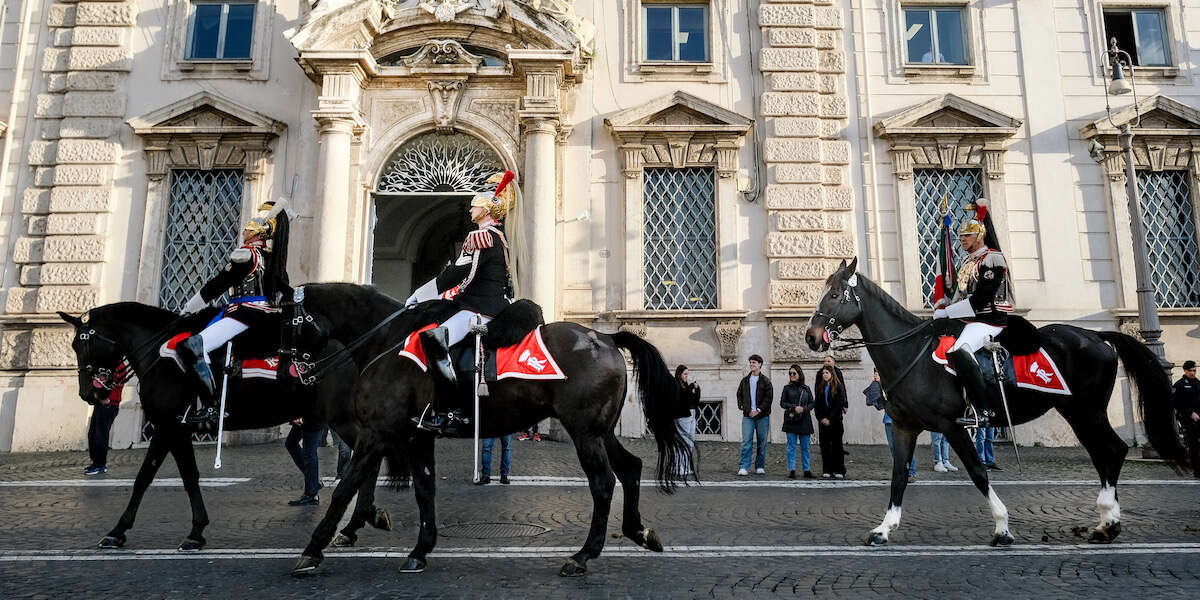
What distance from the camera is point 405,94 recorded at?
14867mm

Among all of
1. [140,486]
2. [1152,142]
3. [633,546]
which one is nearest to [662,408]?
[633,546]

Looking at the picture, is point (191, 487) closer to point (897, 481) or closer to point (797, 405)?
point (897, 481)

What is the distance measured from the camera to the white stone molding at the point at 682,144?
14641 millimetres

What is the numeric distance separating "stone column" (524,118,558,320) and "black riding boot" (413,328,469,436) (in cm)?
778

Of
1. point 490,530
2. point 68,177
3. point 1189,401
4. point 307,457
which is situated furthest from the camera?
point 68,177

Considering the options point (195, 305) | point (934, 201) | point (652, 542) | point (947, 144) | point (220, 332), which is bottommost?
point (652, 542)

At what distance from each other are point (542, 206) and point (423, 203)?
312 inches

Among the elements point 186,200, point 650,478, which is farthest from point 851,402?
point 186,200

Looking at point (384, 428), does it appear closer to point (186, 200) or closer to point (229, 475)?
point (229, 475)

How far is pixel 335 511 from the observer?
16.6 feet

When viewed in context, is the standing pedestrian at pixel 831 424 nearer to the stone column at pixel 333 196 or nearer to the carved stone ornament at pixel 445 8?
the stone column at pixel 333 196

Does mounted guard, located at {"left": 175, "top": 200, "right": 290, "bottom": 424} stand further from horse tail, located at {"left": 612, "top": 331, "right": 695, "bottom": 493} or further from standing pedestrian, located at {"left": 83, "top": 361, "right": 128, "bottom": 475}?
standing pedestrian, located at {"left": 83, "top": 361, "right": 128, "bottom": 475}

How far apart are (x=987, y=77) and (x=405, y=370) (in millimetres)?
15023

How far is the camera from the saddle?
22.1ft
